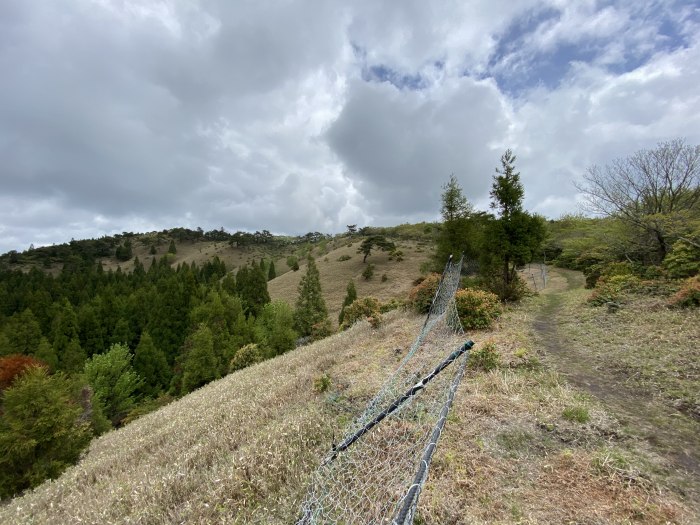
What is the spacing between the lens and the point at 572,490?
155 inches

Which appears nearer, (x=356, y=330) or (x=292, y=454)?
(x=292, y=454)

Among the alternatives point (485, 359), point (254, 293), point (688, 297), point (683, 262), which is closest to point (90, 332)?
point (254, 293)

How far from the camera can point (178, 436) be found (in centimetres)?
829

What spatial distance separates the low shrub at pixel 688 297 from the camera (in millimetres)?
11336

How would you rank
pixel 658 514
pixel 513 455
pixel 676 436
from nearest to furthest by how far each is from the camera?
pixel 658 514 → pixel 513 455 → pixel 676 436

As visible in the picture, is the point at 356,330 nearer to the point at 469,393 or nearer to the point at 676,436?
the point at 469,393

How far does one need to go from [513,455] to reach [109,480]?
834 centimetres

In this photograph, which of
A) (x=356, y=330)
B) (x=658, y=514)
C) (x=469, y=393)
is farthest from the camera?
(x=356, y=330)

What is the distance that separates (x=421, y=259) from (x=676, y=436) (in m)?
57.4

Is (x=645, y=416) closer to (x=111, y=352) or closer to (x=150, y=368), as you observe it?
(x=150, y=368)

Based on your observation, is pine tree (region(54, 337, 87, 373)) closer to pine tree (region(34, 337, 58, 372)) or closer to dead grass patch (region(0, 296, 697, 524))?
pine tree (region(34, 337, 58, 372))

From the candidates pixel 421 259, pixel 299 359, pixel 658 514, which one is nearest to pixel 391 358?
pixel 299 359

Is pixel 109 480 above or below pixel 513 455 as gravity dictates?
below

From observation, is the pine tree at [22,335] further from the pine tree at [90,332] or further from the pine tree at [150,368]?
the pine tree at [150,368]
